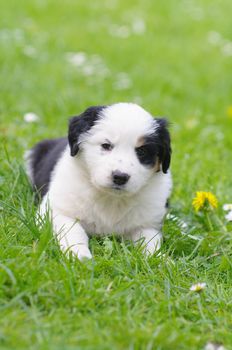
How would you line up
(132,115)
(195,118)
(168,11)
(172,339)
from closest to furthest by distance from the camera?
(172,339), (132,115), (195,118), (168,11)

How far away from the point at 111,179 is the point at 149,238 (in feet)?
1.95

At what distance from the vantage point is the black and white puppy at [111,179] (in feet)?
12.8

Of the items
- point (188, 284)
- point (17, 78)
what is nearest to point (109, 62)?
point (17, 78)

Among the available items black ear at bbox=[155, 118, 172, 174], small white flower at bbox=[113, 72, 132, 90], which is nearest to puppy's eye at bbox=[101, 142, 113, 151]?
black ear at bbox=[155, 118, 172, 174]

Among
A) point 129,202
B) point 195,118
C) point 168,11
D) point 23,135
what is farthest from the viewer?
point 168,11

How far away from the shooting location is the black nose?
12.5 ft

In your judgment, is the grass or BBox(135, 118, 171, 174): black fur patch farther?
BBox(135, 118, 171, 174): black fur patch

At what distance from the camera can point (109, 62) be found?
9.81 m

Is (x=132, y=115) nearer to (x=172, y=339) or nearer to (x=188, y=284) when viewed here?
(x=188, y=284)

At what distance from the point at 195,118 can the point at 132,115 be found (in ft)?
13.5

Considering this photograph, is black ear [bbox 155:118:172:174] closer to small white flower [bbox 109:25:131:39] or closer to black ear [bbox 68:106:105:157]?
black ear [bbox 68:106:105:157]

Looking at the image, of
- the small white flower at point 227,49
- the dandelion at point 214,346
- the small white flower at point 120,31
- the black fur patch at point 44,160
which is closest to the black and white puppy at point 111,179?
the black fur patch at point 44,160

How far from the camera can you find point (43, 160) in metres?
5.26

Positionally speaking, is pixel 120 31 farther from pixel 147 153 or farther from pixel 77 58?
pixel 147 153
